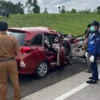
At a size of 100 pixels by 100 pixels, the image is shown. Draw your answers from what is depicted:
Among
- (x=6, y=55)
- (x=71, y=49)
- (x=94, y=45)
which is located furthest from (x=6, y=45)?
(x=71, y=49)

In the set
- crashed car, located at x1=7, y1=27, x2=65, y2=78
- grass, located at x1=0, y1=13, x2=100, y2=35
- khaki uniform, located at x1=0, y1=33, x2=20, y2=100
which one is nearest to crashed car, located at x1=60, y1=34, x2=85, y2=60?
crashed car, located at x1=7, y1=27, x2=65, y2=78

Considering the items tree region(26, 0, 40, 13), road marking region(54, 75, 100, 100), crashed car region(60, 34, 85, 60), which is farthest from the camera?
tree region(26, 0, 40, 13)

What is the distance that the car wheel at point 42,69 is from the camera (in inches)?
297

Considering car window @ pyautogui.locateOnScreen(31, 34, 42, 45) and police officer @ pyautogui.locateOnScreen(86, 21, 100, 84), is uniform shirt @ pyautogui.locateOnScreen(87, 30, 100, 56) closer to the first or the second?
police officer @ pyautogui.locateOnScreen(86, 21, 100, 84)

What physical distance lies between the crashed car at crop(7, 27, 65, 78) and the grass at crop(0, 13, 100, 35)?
18.0m

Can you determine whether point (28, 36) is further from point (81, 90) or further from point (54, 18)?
point (54, 18)

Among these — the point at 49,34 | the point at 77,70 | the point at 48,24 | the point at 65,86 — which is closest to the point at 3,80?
the point at 65,86

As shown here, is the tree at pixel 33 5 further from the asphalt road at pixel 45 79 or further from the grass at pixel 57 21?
the asphalt road at pixel 45 79

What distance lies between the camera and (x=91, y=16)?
3647cm

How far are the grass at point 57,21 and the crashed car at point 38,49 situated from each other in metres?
18.0

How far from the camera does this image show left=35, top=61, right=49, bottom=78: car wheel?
7552 millimetres

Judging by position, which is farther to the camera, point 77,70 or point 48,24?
point 48,24

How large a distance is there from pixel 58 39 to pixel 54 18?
24.1 m

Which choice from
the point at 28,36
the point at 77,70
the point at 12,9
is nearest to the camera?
the point at 28,36
